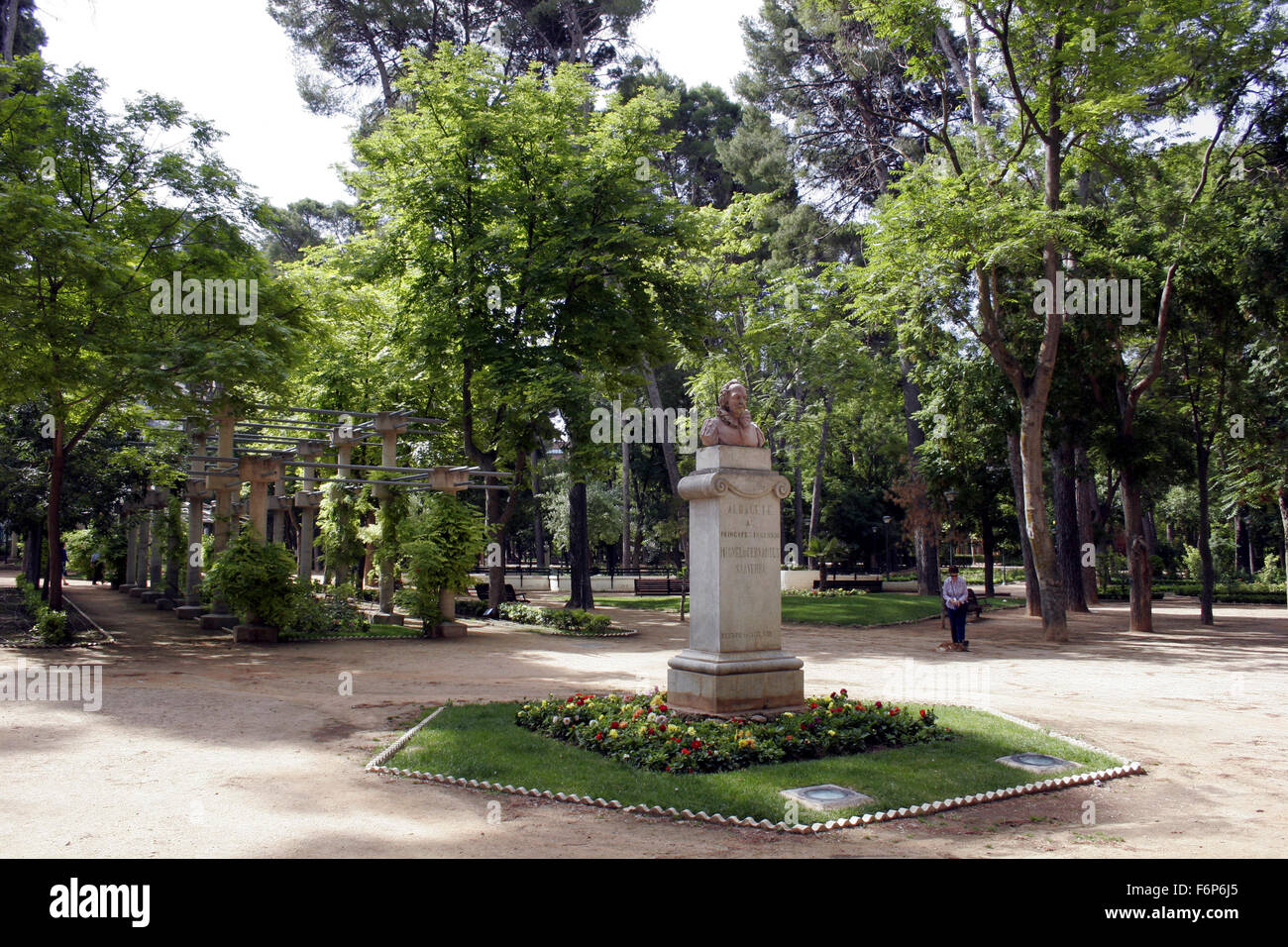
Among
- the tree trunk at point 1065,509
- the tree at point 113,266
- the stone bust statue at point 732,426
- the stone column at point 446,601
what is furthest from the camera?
the tree trunk at point 1065,509

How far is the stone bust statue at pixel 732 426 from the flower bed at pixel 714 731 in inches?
113

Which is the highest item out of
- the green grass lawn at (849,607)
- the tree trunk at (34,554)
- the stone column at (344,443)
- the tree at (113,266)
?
the tree at (113,266)

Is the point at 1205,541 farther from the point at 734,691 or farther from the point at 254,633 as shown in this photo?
the point at 254,633

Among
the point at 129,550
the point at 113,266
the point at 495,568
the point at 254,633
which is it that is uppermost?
the point at 113,266

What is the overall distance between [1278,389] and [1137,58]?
429 inches

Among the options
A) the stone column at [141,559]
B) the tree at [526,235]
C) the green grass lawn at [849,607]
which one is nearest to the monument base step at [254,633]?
the tree at [526,235]

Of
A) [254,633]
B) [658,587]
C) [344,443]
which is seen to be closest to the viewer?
[254,633]

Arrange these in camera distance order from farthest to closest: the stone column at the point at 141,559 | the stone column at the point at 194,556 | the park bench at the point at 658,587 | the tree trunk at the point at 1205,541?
the park bench at the point at 658,587, the stone column at the point at 141,559, the tree trunk at the point at 1205,541, the stone column at the point at 194,556

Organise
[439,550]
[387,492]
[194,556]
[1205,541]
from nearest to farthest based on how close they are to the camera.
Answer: [439,550] < [387,492] < [194,556] < [1205,541]

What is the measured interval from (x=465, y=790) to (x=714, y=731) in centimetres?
236

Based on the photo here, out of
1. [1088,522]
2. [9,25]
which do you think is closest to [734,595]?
[1088,522]

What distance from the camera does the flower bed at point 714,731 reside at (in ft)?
26.0

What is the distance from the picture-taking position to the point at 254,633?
18406 millimetres

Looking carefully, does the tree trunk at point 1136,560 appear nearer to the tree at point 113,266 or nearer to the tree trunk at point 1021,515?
the tree trunk at point 1021,515
